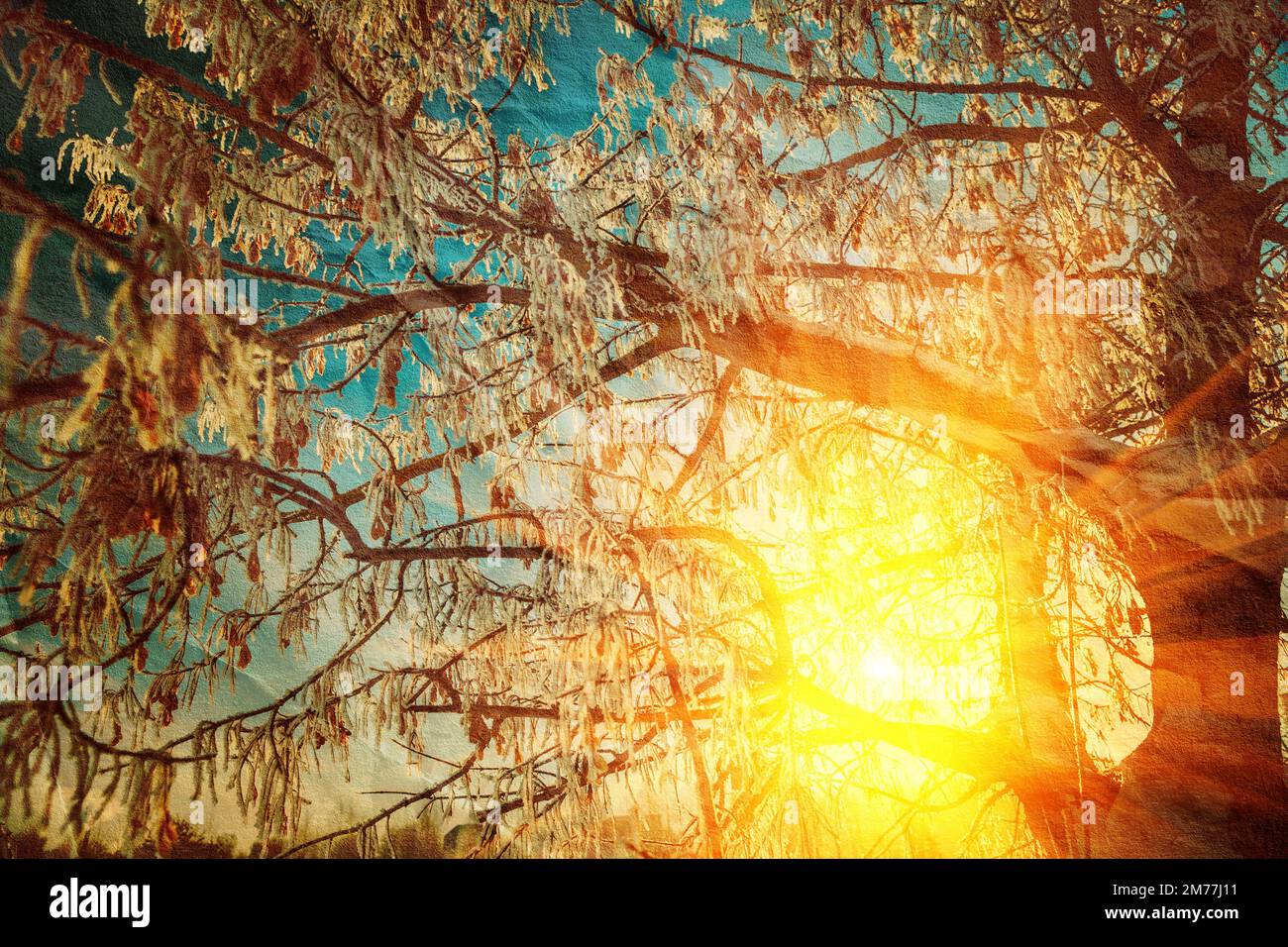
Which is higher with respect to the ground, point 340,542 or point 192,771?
point 340,542

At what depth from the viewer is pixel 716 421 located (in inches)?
60.2

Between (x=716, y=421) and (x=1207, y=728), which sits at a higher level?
(x=716, y=421)

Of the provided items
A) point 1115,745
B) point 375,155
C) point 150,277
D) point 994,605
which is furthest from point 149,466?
point 1115,745

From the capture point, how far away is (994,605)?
5.15 ft

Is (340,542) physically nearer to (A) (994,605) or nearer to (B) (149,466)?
(B) (149,466)

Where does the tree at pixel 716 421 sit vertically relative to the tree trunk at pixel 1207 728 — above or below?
above

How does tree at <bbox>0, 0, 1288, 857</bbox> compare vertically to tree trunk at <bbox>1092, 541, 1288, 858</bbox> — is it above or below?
above

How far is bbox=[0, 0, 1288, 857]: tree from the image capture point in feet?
4.31

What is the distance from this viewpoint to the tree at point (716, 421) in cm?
131

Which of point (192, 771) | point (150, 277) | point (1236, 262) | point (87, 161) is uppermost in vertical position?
point (87, 161)

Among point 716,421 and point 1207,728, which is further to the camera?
point 716,421
